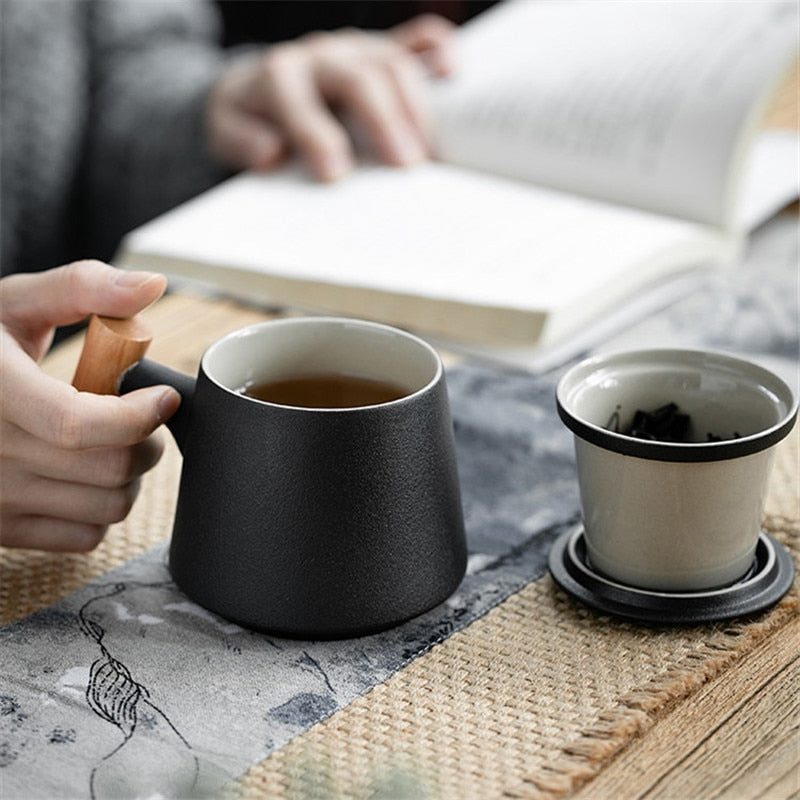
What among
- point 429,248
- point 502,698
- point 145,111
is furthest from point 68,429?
point 145,111

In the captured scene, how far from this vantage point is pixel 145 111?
1.24 meters

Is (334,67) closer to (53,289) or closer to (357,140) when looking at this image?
(357,140)

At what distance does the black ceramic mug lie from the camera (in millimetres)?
467

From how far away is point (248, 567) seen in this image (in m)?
0.48

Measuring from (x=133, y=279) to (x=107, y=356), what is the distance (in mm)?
37

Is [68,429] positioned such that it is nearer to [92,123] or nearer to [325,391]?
[325,391]

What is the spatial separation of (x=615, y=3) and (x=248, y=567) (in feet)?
2.52

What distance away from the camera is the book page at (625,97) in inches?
35.2

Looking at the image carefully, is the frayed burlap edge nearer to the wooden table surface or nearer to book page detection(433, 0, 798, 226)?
the wooden table surface

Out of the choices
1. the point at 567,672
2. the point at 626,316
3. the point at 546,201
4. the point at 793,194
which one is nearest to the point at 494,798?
the point at 567,672

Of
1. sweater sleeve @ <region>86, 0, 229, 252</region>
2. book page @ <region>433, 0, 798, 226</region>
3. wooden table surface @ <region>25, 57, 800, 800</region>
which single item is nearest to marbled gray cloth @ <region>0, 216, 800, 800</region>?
wooden table surface @ <region>25, 57, 800, 800</region>

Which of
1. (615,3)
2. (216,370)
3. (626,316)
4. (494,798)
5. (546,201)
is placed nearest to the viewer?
(494,798)

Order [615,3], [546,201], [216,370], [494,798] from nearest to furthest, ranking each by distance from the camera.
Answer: [494,798]
[216,370]
[546,201]
[615,3]

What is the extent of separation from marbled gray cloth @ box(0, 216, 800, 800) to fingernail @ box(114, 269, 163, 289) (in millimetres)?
132
